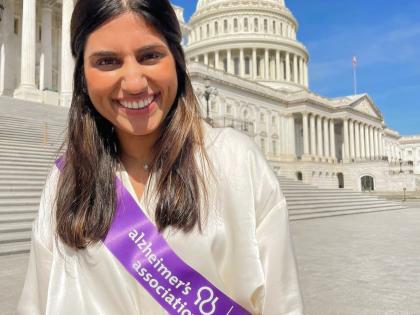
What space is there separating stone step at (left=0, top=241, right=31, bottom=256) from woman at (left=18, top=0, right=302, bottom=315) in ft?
25.7

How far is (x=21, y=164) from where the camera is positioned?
13164 millimetres

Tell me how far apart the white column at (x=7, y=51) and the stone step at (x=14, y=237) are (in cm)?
2343

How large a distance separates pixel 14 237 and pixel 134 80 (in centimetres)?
899

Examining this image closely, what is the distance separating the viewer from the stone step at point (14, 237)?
29.2 ft

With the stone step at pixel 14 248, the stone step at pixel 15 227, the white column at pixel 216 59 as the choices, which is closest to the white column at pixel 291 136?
the white column at pixel 216 59

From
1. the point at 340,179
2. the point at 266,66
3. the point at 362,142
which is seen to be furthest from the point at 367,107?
the point at 266,66

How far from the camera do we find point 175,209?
1.36 m

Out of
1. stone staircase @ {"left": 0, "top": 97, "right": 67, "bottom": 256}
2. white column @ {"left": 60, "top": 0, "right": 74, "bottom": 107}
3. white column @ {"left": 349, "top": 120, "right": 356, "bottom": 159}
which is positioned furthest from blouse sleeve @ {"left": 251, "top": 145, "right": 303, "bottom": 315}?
white column @ {"left": 349, "top": 120, "right": 356, "bottom": 159}

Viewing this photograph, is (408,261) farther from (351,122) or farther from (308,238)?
(351,122)

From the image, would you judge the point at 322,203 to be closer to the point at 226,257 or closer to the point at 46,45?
the point at 226,257

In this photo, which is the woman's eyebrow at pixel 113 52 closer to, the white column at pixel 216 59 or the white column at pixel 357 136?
the white column at pixel 216 59

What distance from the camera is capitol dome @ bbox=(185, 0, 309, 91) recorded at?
74750mm

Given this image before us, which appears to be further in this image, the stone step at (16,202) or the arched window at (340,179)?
the arched window at (340,179)

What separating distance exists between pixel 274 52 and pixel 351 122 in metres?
19.0
